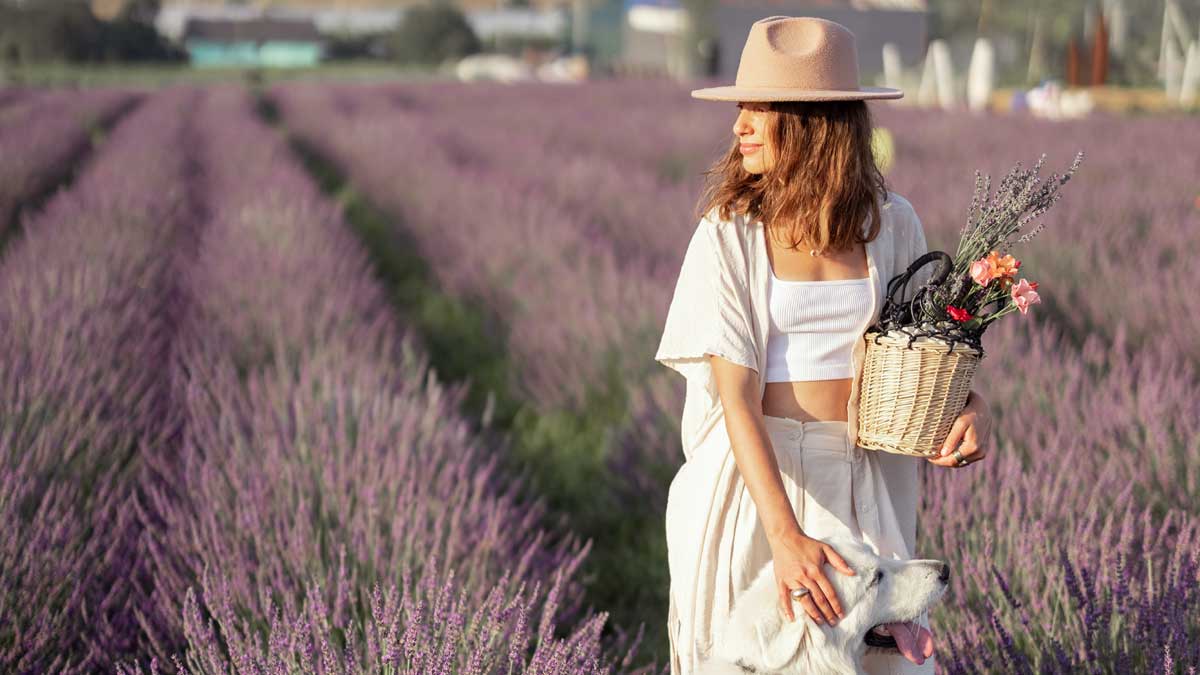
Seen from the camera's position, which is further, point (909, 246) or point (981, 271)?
point (909, 246)

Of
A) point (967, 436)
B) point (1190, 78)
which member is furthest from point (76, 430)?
point (1190, 78)

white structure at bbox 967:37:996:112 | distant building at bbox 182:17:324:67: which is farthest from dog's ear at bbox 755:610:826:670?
distant building at bbox 182:17:324:67

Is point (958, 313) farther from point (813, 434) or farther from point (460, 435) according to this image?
point (460, 435)

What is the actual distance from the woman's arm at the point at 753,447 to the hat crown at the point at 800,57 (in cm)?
39

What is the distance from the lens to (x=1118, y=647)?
2.03 m

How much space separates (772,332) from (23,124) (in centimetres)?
1348

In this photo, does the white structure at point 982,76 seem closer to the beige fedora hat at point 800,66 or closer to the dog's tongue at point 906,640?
the beige fedora hat at point 800,66

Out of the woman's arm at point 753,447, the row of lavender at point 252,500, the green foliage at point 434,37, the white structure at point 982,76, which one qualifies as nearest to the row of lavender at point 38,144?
the row of lavender at point 252,500

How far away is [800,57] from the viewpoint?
1653mm

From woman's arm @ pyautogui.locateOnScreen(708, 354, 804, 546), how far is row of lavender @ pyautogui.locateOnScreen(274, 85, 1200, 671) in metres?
Answer: 0.56

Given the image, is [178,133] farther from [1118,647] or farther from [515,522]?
[1118,647]

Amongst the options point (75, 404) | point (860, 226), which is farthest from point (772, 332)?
point (75, 404)

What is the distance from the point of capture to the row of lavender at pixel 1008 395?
6.77 feet

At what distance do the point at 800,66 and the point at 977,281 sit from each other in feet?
1.21
